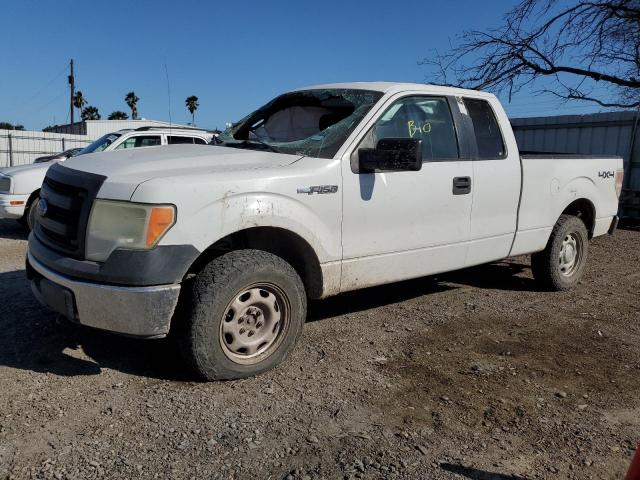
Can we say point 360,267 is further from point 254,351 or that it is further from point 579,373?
point 579,373

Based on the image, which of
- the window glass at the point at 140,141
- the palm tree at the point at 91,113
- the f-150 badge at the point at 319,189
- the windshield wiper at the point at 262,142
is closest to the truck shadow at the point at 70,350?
the f-150 badge at the point at 319,189

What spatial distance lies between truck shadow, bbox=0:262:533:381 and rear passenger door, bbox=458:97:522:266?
40.5 inches

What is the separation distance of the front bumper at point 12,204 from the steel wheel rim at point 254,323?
21.2 feet

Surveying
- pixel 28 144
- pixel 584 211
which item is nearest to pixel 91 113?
pixel 28 144

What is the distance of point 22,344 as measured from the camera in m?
4.21

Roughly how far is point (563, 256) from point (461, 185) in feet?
7.18

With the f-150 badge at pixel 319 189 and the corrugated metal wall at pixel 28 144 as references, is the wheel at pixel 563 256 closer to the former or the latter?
the f-150 badge at pixel 319 189

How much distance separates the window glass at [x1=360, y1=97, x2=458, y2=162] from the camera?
4477 mm

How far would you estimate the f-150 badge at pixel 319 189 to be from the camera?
3.85m

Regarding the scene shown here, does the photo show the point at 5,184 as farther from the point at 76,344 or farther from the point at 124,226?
the point at 124,226

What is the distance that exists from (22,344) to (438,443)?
3009 millimetres

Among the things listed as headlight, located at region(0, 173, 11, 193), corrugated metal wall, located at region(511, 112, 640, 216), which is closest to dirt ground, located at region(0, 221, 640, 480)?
headlight, located at region(0, 173, 11, 193)

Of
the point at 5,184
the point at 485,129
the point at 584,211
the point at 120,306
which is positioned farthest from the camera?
the point at 5,184

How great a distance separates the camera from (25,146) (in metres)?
23.1
